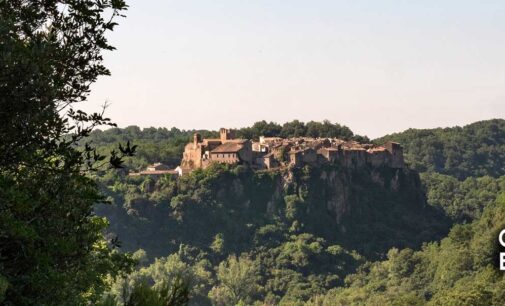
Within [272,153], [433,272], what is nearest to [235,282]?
[433,272]

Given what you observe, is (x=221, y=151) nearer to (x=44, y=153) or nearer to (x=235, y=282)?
(x=235, y=282)

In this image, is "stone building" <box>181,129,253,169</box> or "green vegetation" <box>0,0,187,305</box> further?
"stone building" <box>181,129,253,169</box>

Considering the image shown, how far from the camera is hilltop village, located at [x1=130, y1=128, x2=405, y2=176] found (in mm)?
114562

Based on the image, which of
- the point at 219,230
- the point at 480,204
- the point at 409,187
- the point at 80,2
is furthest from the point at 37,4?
the point at 480,204

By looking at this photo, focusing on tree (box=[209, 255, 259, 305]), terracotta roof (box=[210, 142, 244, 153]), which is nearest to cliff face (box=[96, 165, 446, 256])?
terracotta roof (box=[210, 142, 244, 153])

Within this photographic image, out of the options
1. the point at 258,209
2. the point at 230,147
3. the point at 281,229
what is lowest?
the point at 281,229

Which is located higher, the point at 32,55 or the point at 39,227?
the point at 32,55

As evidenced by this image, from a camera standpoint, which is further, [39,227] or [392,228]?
[392,228]

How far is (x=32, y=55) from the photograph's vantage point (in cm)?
1183

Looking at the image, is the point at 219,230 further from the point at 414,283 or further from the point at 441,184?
the point at 441,184

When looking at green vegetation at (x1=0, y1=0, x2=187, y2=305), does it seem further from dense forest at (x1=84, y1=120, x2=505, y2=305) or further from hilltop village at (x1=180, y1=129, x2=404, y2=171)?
hilltop village at (x1=180, y1=129, x2=404, y2=171)

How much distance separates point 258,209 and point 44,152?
109387mm

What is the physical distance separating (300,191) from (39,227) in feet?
344

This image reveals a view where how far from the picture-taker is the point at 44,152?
41.0ft
